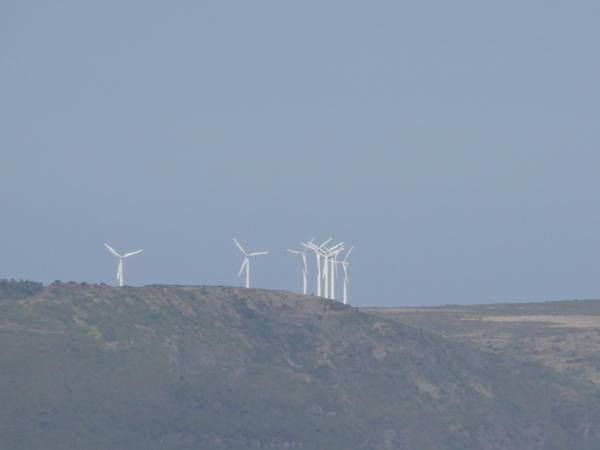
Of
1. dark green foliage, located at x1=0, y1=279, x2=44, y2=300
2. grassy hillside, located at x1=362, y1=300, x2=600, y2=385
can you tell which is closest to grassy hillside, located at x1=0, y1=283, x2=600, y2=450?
dark green foliage, located at x1=0, y1=279, x2=44, y2=300

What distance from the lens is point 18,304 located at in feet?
382

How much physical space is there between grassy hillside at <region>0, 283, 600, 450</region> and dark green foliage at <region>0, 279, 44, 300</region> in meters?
1.36

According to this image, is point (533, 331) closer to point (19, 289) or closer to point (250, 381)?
point (250, 381)

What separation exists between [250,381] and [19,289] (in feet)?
92.3

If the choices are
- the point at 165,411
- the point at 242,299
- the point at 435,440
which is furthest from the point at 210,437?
the point at 242,299

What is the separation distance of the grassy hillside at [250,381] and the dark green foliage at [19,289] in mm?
1365

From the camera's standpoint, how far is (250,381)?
11044cm

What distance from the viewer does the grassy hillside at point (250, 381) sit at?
102 m

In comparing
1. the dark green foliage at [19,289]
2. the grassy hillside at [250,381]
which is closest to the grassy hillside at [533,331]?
the grassy hillside at [250,381]

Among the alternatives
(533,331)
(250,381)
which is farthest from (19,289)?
(533,331)

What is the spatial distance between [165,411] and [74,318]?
1831 centimetres

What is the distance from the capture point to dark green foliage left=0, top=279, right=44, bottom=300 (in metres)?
120

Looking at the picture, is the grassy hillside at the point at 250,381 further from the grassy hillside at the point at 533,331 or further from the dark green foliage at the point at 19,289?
the grassy hillside at the point at 533,331

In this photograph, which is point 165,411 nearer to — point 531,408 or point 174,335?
point 174,335
